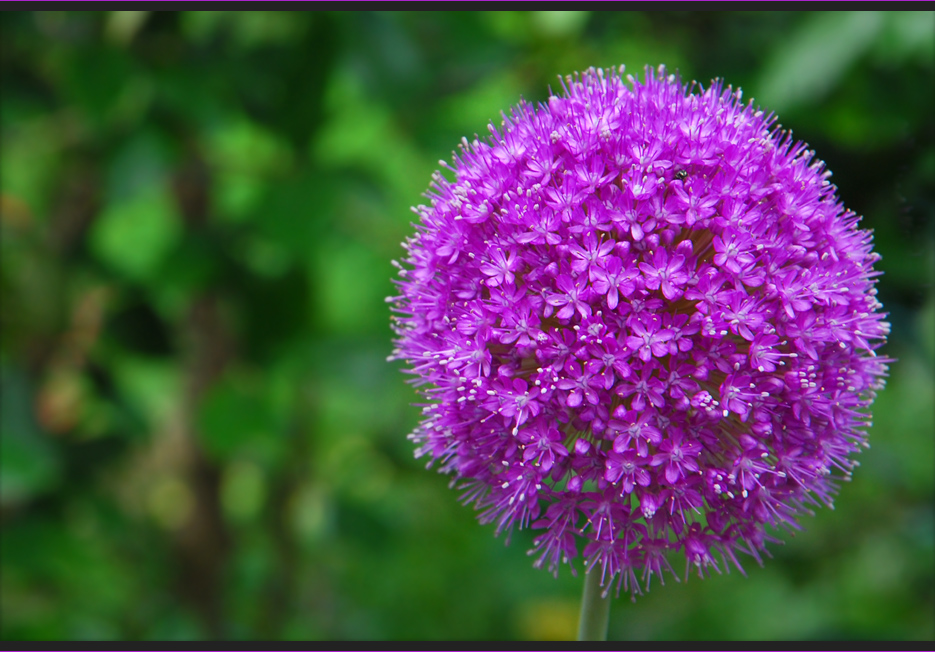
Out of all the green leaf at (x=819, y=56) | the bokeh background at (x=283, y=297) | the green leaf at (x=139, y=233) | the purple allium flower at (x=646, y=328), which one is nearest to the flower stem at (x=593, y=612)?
the purple allium flower at (x=646, y=328)

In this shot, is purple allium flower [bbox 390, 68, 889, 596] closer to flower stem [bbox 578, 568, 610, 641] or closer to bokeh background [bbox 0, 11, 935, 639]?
flower stem [bbox 578, 568, 610, 641]

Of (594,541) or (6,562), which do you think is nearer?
(594,541)

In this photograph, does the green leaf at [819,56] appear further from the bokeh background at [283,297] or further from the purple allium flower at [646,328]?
the purple allium flower at [646,328]

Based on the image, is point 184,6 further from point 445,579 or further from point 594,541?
point 445,579

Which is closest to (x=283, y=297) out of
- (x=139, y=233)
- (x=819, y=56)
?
(x=139, y=233)

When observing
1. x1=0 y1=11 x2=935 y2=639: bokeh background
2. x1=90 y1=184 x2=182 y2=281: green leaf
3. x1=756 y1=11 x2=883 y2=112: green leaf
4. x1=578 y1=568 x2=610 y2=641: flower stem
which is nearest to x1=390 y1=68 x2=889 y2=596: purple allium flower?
x1=578 y1=568 x2=610 y2=641: flower stem

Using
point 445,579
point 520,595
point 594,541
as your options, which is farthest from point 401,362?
point 445,579

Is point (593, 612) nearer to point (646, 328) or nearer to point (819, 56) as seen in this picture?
point (646, 328)
